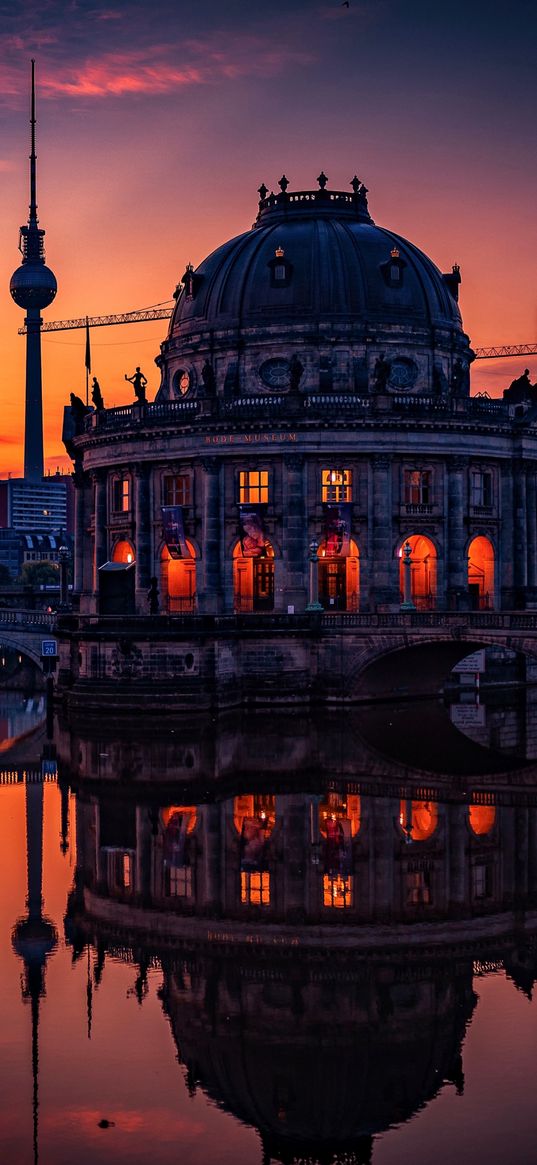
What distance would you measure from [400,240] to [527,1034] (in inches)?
3534

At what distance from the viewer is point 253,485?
314ft

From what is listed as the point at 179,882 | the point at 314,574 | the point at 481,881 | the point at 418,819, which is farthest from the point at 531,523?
the point at 179,882

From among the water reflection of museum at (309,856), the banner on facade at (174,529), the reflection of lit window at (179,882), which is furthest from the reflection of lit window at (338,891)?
the banner on facade at (174,529)

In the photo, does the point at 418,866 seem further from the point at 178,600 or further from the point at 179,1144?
the point at 178,600

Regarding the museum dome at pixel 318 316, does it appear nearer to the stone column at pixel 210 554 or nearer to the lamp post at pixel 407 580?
the stone column at pixel 210 554

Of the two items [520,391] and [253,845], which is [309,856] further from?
[520,391]

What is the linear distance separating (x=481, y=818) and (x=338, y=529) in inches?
1653

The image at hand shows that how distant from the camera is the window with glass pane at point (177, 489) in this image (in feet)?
324

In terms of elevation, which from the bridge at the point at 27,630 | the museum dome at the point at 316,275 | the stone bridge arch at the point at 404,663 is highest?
the museum dome at the point at 316,275

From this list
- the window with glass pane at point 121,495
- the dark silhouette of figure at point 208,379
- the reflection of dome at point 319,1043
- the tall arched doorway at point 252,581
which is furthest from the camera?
the window with glass pane at point 121,495

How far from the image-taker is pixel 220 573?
9762 cm

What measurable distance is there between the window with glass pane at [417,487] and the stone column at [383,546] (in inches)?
69.6

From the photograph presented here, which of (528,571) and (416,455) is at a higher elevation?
(416,455)

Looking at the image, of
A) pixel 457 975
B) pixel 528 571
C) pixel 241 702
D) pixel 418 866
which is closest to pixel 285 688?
pixel 241 702
